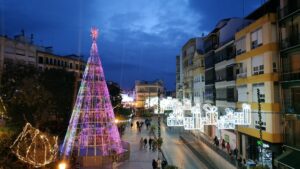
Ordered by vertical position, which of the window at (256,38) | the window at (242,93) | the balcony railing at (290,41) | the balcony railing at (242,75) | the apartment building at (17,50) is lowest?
the window at (242,93)

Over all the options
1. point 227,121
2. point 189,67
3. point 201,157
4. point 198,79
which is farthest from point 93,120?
point 189,67

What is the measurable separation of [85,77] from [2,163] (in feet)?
50.3

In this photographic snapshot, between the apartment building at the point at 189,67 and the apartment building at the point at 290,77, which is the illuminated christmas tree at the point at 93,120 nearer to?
the apartment building at the point at 290,77

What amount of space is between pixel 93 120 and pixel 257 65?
14.8 meters

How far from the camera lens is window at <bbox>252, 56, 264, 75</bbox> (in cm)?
2698

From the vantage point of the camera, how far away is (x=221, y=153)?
107 feet

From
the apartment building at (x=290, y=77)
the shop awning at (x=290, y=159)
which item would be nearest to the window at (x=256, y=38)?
the apartment building at (x=290, y=77)

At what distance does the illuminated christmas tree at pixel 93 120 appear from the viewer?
27953mm

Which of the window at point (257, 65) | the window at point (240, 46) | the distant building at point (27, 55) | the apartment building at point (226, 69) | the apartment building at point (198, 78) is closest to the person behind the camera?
the window at point (257, 65)

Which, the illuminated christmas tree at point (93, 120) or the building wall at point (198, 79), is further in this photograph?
the building wall at point (198, 79)

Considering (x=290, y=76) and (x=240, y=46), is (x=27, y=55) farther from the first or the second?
(x=290, y=76)

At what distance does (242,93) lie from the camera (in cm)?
3152

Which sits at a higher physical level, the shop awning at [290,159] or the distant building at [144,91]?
the distant building at [144,91]

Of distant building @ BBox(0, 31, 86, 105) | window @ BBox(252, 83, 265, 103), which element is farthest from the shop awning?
distant building @ BBox(0, 31, 86, 105)
